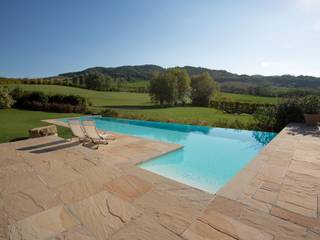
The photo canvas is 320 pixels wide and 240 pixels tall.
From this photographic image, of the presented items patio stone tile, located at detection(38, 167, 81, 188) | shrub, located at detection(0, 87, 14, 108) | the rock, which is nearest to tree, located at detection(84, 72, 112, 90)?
shrub, located at detection(0, 87, 14, 108)

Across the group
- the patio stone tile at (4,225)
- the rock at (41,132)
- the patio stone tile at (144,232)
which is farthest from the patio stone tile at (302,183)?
the rock at (41,132)

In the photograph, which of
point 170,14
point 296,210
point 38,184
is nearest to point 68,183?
point 38,184

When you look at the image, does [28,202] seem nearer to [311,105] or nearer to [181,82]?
→ [311,105]

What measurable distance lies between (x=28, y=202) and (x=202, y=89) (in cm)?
2768

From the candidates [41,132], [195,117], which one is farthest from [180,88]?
[41,132]

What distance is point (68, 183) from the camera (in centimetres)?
329

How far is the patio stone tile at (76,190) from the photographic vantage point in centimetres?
284

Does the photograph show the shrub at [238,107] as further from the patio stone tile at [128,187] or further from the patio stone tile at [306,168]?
the patio stone tile at [128,187]

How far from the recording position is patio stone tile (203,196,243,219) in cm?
242

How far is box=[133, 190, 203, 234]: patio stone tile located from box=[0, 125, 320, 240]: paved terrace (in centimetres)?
1

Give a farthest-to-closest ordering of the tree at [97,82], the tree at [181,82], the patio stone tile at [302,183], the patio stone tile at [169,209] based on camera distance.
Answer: the tree at [97,82] → the tree at [181,82] → the patio stone tile at [302,183] → the patio stone tile at [169,209]

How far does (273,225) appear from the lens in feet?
7.25

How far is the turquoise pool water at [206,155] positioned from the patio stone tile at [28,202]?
2.51 m

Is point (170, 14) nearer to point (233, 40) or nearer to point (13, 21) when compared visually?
point (233, 40)
